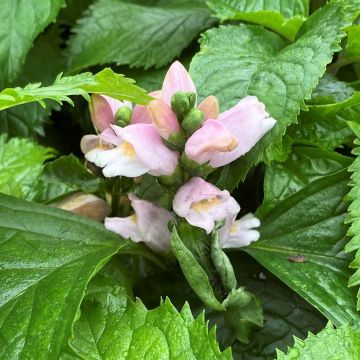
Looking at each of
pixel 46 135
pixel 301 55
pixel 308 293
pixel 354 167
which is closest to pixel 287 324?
pixel 308 293

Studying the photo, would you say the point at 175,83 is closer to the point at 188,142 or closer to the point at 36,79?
the point at 188,142

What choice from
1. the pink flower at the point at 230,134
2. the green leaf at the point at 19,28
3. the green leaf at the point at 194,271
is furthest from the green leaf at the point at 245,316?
the green leaf at the point at 19,28

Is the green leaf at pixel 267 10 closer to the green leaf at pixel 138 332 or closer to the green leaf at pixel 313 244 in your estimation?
the green leaf at pixel 313 244

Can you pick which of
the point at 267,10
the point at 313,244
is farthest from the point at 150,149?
the point at 267,10

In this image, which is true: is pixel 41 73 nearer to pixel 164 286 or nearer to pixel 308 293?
pixel 164 286

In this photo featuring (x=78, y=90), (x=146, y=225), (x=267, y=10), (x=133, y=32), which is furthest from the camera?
(x=133, y=32)

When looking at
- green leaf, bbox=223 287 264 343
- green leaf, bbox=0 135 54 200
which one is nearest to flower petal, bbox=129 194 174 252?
green leaf, bbox=223 287 264 343

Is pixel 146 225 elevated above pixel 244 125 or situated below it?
below
